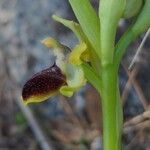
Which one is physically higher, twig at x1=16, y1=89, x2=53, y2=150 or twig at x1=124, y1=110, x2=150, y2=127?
twig at x1=124, y1=110, x2=150, y2=127

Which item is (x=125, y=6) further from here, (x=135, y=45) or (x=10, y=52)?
(x=10, y=52)

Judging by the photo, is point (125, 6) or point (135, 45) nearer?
point (125, 6)

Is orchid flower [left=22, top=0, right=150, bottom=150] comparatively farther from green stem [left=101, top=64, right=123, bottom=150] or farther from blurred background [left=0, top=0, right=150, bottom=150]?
blurred background [left=0, top=0, right=150, bottom=150]

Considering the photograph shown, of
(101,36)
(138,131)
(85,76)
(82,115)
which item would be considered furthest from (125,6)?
(82,115)

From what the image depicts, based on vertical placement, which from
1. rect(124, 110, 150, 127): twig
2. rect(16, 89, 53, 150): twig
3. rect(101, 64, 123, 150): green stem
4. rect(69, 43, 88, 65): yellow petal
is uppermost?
rect(69, 43, 88, 65): yellow petal

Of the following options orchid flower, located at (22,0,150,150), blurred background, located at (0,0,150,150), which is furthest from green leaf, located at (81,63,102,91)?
blurred background, located at (0,0,150,150)

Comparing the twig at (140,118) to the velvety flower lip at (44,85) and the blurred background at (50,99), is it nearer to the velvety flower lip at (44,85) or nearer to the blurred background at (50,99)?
the blurred background at (50,99)

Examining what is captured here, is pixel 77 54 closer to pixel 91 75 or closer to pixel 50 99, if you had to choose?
pixel 91 75
